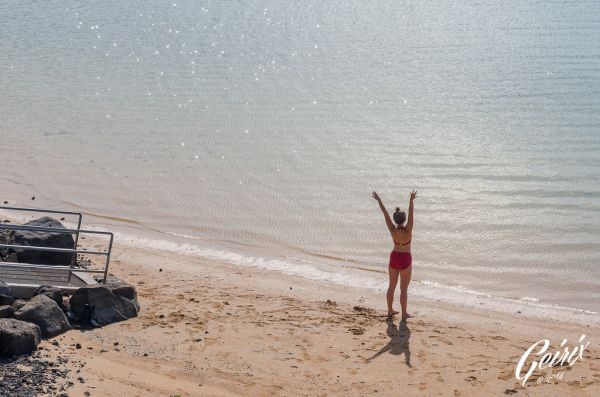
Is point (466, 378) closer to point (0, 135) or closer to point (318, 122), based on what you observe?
point (318, 122)

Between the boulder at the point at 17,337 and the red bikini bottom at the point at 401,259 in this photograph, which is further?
the red bikini bottom at the point at 401,259

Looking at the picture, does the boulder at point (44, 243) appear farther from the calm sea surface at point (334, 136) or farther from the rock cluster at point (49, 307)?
the calm sea surface at point (334, 136)

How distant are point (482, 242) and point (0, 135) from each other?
39.0 feet

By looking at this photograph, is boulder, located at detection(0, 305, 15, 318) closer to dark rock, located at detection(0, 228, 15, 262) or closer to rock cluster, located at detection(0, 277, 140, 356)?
rock cluster, located at detection(0, 277, 140, 356)

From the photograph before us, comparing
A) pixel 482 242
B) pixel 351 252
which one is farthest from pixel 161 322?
pixel 482 242

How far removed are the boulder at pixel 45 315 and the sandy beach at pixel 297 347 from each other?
0.14 m

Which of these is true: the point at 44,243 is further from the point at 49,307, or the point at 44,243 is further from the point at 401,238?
the point at 401,238

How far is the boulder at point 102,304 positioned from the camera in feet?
33.2

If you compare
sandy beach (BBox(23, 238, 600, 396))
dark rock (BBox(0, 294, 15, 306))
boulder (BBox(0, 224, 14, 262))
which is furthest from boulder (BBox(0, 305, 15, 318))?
boulder (BBox(0, 224, 14, 262))

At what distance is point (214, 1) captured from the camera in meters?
36.5

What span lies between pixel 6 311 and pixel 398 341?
14.3ft

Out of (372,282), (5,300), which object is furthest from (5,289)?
(372,282)

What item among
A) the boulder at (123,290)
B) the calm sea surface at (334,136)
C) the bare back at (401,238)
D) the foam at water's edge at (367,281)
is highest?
the calm sea surface at (334,136)

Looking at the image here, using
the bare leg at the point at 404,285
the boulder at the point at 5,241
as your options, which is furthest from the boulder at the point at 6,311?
the bare leg at the point at 404,285
